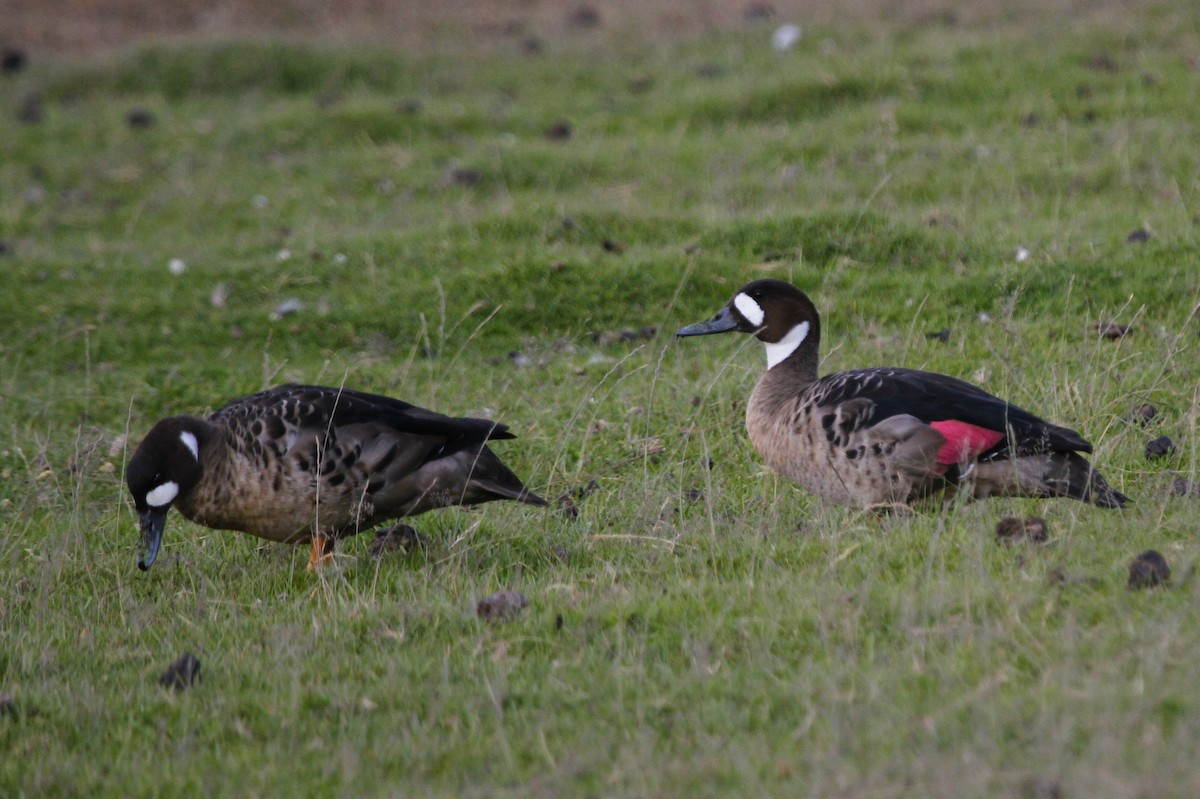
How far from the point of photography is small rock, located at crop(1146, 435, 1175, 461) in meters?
6.18

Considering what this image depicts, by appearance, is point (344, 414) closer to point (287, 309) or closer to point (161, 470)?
point (161, 470)

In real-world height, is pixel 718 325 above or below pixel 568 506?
above

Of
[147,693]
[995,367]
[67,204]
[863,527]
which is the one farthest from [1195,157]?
[67,204]

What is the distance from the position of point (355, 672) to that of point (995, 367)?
4237 mm

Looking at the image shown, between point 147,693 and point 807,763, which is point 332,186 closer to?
point 147,693

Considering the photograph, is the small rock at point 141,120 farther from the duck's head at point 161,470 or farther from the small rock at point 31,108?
the duck's head at point 161,470

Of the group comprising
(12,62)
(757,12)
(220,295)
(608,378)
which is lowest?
(220,295)

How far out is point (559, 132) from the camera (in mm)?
13547

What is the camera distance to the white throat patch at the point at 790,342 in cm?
679

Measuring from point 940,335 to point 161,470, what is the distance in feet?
15.1

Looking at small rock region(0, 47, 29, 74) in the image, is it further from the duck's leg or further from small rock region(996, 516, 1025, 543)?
small rock region(996, 516, 1025, 543)

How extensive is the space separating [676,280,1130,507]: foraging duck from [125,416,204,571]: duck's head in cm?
247

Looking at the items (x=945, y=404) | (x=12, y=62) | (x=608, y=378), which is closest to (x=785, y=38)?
(x=608, y=378)

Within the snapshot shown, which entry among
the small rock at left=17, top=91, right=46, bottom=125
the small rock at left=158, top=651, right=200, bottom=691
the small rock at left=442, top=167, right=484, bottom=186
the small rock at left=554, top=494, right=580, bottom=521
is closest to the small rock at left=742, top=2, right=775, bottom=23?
the small rock at left=442, top=167, right=484, bottom=186
